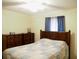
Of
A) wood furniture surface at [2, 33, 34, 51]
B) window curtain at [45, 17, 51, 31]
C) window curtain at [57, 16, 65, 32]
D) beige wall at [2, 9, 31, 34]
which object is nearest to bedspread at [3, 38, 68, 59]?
window curtain at [57, 16, 65, 32]

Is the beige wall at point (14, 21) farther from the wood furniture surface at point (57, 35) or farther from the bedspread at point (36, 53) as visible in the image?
the bedspread at point (36, 53)

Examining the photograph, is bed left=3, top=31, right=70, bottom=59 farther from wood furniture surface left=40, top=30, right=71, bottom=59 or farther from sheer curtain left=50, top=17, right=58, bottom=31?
sheer curtain left=50, top=17, right=58, bottom=31

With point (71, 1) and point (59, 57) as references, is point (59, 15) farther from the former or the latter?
point (59, 57)

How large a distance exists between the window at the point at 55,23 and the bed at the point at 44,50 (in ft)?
0.76

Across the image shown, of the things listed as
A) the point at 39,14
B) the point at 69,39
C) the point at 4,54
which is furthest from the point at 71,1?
the point at 4,54

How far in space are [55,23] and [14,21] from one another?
1.80 metres

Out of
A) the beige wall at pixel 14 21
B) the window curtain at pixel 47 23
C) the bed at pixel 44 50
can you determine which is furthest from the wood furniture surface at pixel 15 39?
the window curtain at pixel 47 23

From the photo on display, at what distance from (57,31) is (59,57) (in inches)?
57.1

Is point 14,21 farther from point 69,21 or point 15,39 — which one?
point 69,21

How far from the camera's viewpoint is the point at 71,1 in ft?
9.80

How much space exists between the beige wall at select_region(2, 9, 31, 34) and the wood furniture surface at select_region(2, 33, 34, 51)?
38 centimetres

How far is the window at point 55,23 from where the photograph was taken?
4.18 metres

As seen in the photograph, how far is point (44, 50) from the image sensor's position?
3109 mm

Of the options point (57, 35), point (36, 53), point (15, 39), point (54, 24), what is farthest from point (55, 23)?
point (36, 53)
